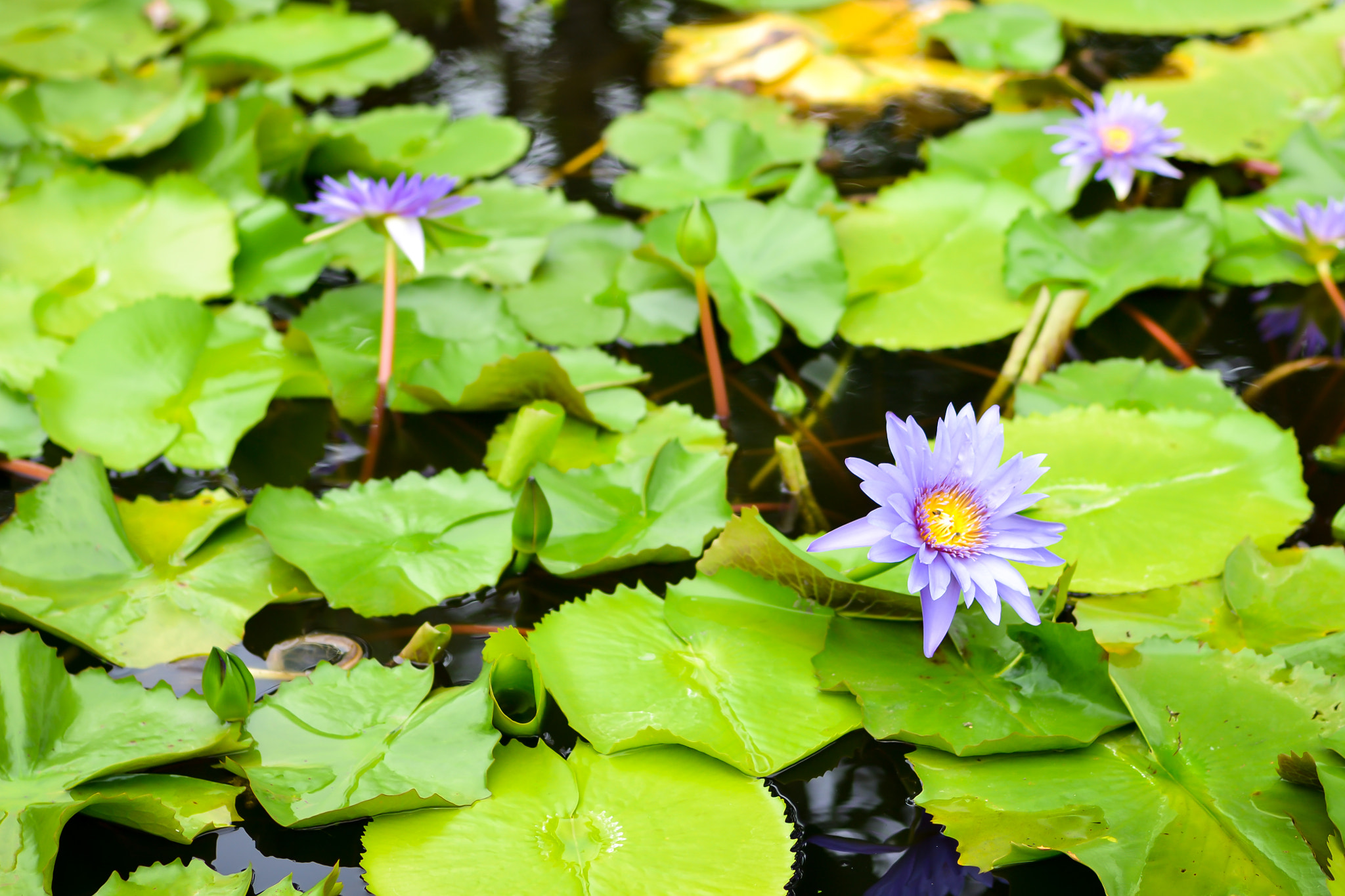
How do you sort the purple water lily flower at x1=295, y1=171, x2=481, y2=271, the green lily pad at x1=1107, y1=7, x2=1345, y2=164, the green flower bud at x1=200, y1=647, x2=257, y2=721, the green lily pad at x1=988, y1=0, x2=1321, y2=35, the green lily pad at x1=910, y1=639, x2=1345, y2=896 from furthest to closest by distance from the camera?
1. the green lily pad at x1=988, y1=0, x2=1321, y2=35
2. the green lily pad at x1=1107, y1=7, x2=1345, y2=164
3. the purple water lily flower at x1=295, y1=171, x2=481, y2=271
4. the green flower bud at x1=200, y1=647, x2=257, y2=721
5. the green lily pad at x1=910, y1=639, x2=1345, y2=896

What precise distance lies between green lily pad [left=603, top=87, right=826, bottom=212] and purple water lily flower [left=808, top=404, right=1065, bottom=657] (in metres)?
0.97

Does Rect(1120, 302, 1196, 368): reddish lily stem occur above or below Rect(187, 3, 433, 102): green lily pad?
below

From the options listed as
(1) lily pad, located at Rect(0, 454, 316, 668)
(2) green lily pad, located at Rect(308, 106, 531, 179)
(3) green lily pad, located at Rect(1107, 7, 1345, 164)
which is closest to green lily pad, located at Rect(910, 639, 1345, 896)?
(1) lily pad, located at Rect(0, 454, 316, 668)

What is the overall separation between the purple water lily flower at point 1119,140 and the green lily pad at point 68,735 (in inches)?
72.7

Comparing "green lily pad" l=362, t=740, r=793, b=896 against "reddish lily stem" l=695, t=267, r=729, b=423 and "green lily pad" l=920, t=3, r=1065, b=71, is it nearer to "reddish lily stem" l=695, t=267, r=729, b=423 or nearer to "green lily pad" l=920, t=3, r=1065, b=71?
"reddish lily stem" l=695, t=267, r=729, b=423

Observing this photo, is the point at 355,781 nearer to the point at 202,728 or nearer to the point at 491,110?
the point at 202,728

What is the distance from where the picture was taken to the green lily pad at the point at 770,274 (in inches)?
72.6

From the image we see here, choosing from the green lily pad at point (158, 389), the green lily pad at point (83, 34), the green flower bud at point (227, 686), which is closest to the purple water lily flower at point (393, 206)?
the green lily pad at point (158, 389)

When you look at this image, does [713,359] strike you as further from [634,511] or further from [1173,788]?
[1173,788]

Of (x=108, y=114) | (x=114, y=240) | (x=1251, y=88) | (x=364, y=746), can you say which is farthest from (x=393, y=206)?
(x=1251, y=88)

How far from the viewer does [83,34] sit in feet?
9.71

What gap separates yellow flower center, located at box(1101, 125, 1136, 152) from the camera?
6.69ft

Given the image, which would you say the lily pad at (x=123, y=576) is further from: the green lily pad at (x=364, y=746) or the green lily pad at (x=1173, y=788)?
the green lily pad at (x=1173, y=788)

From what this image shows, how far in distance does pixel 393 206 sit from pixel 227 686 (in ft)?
2.67
